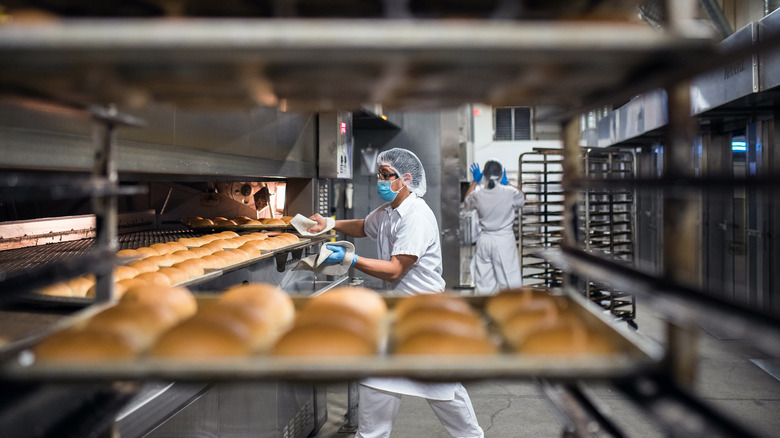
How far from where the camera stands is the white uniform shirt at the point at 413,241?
308 cm

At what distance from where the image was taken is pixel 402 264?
3.07 metres

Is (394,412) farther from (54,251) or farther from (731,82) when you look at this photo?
(731,82)

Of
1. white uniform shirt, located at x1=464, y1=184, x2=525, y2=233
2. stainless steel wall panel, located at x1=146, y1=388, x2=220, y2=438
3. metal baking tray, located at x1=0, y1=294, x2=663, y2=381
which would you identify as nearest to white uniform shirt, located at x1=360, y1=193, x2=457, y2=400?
stainless steel wall panel, located at x1=146, y1=388, x2=220, y2=438

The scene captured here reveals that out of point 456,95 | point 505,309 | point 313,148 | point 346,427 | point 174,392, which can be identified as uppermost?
point 313,148

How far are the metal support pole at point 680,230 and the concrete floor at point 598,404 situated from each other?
2776mm

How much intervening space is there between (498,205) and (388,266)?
3.99 meters

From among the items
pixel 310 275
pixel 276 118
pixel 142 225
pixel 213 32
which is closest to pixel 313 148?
pixel 276 118

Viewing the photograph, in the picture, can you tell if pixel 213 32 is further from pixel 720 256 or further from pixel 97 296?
pixel 720 256

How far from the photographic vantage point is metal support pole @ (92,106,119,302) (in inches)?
44.0

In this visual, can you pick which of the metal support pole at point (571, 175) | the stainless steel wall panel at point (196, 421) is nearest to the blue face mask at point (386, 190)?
the stainless steel wall panel at point (196, 421)

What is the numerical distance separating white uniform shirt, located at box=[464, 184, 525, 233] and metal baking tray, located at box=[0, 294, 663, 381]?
598 cm

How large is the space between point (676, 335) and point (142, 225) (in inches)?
146

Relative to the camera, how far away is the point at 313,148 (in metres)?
4.37

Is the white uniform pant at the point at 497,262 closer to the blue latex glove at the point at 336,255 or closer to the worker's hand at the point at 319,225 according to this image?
the worker's hand at the point at 319,225
